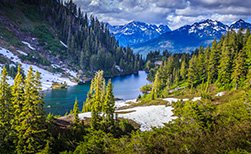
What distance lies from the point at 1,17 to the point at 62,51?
41263mm

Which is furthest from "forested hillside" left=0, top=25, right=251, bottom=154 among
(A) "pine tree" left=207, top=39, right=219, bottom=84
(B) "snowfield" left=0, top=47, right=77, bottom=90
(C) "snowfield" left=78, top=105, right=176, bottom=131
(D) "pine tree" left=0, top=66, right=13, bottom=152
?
(B) "snowfield" left=0, top=47, right=77, bottom=90

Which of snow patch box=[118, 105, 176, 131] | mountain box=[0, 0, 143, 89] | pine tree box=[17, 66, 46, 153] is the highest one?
mountain box=[0, 0, 143, 89]

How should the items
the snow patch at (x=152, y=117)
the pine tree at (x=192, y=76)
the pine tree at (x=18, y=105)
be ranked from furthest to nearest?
the pine tree at (x=192, y=76) → the snow patch at (x=152, y=117) → the pine tree at (x=18, y=105)

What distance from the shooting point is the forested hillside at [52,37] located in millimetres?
95500

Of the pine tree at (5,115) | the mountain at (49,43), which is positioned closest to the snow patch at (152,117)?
the pine tree at (5,115)

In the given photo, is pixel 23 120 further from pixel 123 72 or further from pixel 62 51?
pixel 123 72

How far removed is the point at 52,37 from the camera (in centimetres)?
11862

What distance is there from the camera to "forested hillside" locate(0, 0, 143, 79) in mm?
95500

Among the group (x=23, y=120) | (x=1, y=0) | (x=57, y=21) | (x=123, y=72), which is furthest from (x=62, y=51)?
(x=23, y=120)

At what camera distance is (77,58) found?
12325cm

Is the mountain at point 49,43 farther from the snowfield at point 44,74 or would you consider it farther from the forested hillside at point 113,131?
the forested hillside at point 113,131

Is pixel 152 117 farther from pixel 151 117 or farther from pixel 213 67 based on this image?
pixel 213 67

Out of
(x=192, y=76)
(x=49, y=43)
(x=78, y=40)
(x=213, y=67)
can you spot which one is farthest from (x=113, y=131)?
(x=78, y=40)

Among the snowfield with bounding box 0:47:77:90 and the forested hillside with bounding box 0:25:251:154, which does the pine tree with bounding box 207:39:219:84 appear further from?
the snowfield with bounding box 0:47:77:90
